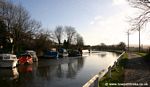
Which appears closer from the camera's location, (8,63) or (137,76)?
(137,76)

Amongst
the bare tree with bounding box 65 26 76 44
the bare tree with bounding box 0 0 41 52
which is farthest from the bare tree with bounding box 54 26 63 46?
the bare tree with bounding box 0 0 41 52

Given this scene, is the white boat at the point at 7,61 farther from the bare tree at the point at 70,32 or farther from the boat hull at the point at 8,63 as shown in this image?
the bare tree at the point at 70,32

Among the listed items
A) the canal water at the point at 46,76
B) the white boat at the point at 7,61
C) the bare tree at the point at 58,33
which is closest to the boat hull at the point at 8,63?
the white boat at the point at 7,61

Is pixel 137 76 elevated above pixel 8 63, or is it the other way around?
pixel 8 63

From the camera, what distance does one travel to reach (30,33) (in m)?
56.1

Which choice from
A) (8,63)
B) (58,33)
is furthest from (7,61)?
(58,33)

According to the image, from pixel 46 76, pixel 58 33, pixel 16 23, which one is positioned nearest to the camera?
pixel 46 76

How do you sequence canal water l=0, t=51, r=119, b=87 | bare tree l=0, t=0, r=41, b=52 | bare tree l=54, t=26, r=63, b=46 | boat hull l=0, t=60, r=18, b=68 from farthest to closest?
bare tree l=54, t=26, r=63, b=46 < bare tree l=0, t=0, r=41, b=52 < boat hull l=0, t=60, r=18, b=68 < canal water l=0, t=51, r=119, b=87

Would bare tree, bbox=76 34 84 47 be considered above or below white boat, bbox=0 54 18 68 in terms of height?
above

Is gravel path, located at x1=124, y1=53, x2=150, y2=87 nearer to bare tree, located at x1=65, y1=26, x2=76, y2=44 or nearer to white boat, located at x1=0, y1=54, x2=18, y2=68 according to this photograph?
white boat, located at x1=0, y1=54, x2=18, y2=68

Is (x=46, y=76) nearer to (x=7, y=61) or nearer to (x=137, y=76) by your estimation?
(x=137, y=76)

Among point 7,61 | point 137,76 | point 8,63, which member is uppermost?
point 7,61

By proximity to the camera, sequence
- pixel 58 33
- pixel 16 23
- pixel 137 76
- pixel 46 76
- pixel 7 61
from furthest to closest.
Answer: pixel 58 33 → pixel 16 23 → pixel 7 61 → pixel 46 76 → pixel 137 76

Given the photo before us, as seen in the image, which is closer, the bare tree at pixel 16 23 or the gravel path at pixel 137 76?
the gravel path at pixel 137 76
